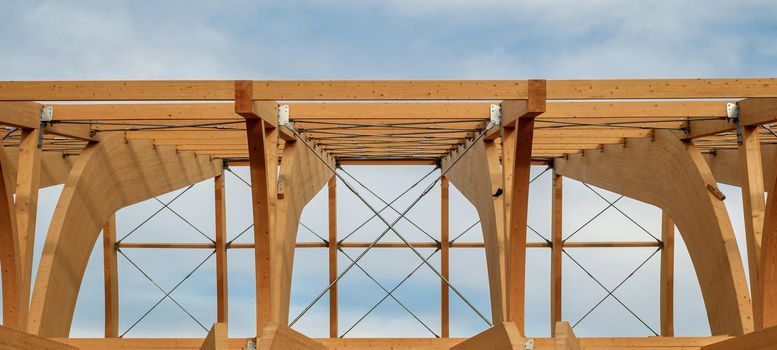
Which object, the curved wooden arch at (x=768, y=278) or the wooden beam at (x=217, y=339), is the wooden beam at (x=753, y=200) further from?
the wooden beam at (x=217, y=339)

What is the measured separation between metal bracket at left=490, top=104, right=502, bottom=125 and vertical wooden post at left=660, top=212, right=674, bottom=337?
9714mm

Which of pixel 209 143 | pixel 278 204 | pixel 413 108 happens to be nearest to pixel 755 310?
pixel 413 108

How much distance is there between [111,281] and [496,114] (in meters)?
11.6

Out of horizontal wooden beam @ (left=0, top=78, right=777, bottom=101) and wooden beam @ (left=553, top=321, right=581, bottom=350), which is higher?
horizontal wooden beam @ (left=0, top=78, right=777, bottom=101)

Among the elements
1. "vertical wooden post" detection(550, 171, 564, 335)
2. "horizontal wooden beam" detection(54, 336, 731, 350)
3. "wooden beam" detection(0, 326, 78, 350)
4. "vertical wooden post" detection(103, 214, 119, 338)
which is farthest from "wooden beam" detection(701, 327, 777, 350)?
"vertical wooden post" detection(103, 214, 119, 338)

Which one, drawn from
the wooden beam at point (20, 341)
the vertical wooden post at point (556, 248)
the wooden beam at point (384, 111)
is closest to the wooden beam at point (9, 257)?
the wooden beam at point (384, 111)

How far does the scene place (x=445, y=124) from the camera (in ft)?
53.9

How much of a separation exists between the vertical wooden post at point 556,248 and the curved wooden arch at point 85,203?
26.3 ft

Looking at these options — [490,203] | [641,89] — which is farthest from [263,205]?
[641,89]

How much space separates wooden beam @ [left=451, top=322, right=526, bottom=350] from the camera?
10.9 m

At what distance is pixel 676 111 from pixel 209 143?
792cm

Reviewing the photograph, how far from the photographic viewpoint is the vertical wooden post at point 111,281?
22141 mm

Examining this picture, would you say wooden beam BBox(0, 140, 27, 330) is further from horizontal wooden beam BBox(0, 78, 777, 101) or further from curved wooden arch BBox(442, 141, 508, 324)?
curved wooden arch BBox(442, 141, 508, 324)

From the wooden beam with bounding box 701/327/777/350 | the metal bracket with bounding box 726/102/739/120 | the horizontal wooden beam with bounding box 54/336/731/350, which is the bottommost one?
the wooden beam with bounding box 701/327/777/350
